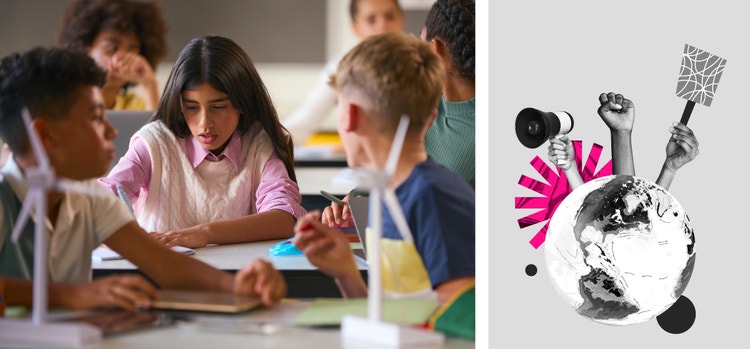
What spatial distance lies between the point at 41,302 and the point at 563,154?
2.19ft

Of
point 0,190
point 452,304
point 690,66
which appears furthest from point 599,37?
point 0,190

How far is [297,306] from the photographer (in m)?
1.14

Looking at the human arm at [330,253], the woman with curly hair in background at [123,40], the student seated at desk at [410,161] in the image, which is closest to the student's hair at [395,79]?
the student seated at desk at [410,161]

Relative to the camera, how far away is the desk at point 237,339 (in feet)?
3.29

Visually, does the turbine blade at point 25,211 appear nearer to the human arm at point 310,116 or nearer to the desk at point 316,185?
the desk at point 316,185

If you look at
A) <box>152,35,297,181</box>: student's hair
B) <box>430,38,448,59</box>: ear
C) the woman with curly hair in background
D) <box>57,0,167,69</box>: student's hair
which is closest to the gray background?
<box>430,38,448,59</box>: ear

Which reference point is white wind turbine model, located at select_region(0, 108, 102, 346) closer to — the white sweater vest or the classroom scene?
the classroom scene

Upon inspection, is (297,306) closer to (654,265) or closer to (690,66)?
(654,265)

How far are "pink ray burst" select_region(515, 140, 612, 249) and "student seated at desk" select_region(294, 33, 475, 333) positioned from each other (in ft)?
0.60

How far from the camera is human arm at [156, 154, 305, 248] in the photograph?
1.53 m

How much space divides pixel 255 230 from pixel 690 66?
68 cm

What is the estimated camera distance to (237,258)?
1400 millimetres

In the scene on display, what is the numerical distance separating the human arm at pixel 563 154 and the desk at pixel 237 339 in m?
0.34

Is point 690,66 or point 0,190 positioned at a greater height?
point 690,66
